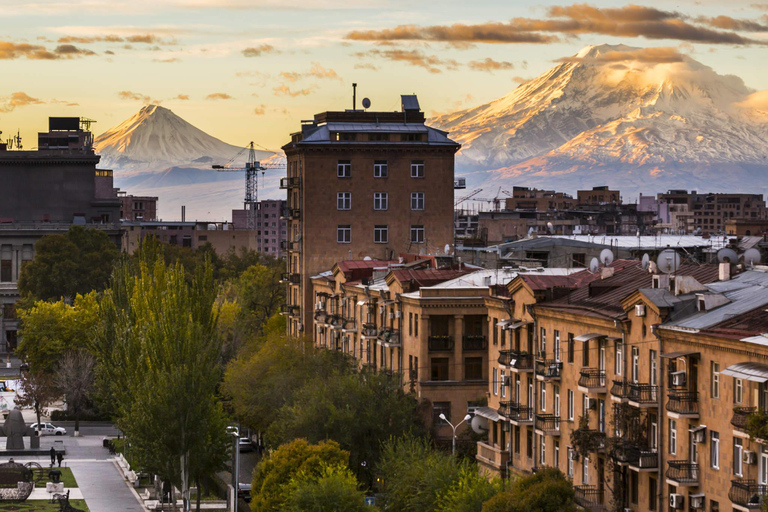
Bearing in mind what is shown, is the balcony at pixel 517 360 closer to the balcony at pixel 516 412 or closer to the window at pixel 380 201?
the balcony at pixel 516 412

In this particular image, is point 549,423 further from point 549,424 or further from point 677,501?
point 677,501

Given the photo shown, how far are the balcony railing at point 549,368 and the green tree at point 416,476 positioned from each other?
438 centimetres

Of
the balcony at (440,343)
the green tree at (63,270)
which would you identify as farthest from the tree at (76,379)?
the balcony at (440,343)

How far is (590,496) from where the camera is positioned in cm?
5072

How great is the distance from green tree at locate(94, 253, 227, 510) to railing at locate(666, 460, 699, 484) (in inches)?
1354

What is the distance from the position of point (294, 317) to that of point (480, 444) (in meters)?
46.9

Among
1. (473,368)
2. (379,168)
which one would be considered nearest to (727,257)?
(473,368)

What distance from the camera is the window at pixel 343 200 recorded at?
107 meters

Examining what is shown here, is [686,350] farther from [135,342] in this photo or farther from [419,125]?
[419,125]

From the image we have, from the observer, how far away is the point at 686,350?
4475cm

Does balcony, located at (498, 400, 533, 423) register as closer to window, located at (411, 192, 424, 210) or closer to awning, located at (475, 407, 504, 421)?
awning, located at (475, 407, 504, 421)

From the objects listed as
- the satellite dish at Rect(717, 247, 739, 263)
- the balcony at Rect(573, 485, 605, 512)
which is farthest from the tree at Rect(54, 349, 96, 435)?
the satellite dish at Rect(717, 247, 739, 263)

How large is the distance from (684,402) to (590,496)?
7544 mm

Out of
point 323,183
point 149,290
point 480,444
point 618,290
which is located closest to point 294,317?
point 323,183
